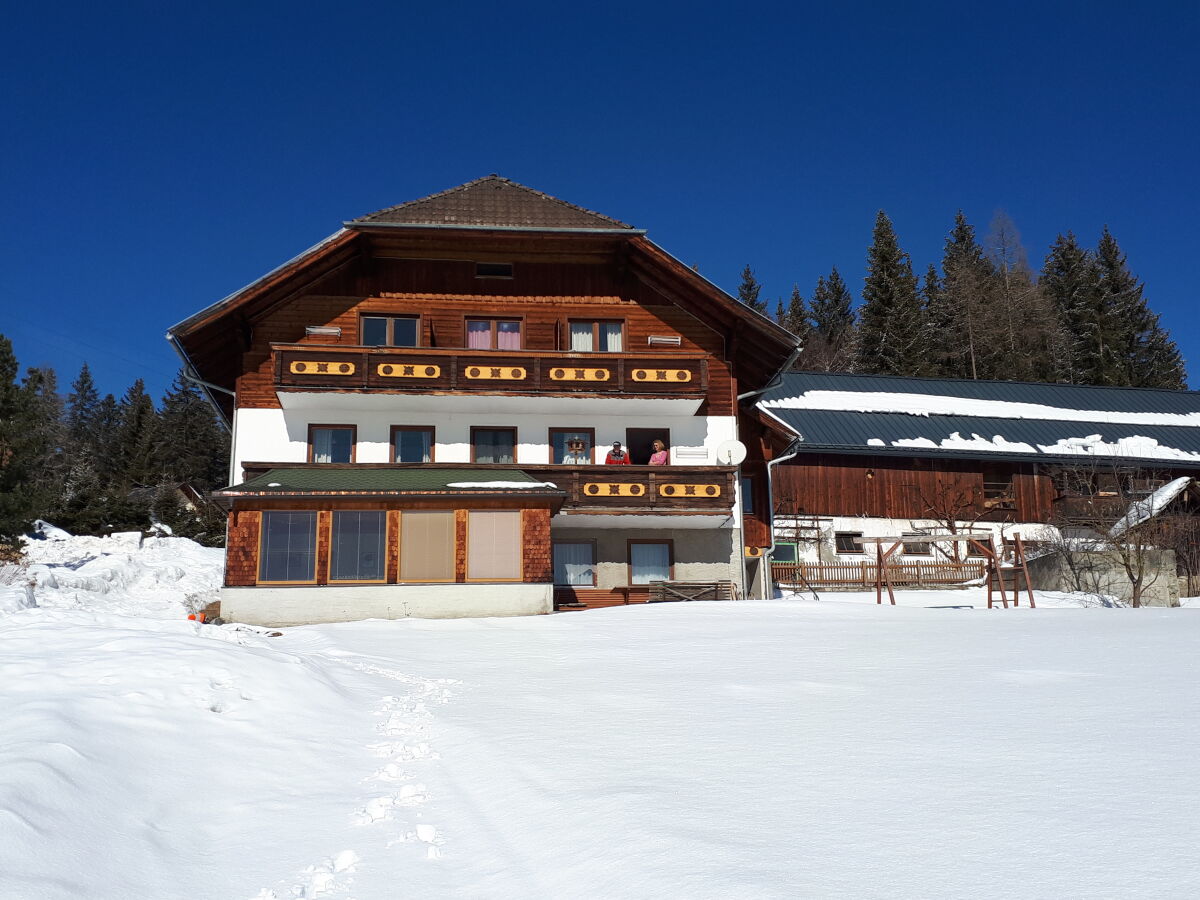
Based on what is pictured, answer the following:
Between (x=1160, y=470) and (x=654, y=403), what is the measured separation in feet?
92.1

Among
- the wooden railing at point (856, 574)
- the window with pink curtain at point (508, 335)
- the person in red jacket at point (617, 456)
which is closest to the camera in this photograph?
the person in red jacket at point (617, 456)

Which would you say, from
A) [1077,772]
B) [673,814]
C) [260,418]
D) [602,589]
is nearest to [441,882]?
[673,814]

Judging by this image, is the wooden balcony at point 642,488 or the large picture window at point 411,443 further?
the large picture window at point 411,443

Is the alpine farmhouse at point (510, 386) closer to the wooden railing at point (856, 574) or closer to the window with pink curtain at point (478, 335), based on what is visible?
the window with pink curtain at point (478, 335)

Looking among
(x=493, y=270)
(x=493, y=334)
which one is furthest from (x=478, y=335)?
(x=493, y=270)

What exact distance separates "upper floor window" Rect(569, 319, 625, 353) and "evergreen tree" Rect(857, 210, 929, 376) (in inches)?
1462

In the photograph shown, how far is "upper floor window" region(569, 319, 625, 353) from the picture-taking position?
2591 centimetres

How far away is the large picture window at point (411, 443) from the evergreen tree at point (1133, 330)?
5314 centimetres

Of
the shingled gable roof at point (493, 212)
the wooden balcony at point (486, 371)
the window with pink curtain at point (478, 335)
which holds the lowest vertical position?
the wooden balcony at point (486, 371)

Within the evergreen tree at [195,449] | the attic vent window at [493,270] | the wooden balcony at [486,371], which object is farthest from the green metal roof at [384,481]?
the evergreen tree at [195,449]

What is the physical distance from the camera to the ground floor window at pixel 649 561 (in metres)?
24.5

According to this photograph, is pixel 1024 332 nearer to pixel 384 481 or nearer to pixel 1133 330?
pixel 1133 330

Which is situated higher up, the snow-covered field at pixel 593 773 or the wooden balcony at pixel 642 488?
the wooden balcony at pixel 642 488

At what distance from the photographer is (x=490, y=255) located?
25641 millimetres
